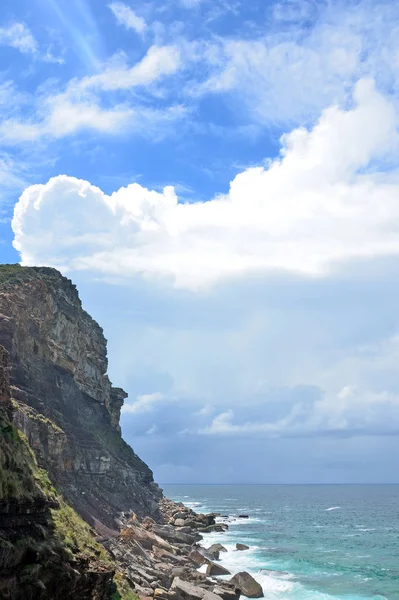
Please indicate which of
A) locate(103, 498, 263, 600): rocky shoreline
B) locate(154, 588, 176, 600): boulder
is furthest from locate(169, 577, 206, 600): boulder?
locate(154, 588, 176, 600): boulder

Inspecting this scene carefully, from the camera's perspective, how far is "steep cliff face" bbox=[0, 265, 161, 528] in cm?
7925

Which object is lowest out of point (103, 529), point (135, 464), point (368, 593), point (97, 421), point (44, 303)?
point (368, 593)

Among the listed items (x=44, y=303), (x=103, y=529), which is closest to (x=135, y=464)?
(x=44, y=303)

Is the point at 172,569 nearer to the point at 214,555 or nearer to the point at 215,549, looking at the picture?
the point at 214,555

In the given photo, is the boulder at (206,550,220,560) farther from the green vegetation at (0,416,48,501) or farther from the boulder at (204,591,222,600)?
the green vegetation at (0,416,48,501)

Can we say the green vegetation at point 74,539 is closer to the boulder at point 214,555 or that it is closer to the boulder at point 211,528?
the boulder at point 214,555

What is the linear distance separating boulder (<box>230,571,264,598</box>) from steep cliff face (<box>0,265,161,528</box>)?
980 inches

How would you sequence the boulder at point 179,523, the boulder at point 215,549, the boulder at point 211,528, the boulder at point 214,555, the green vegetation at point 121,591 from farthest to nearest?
the boulder at point 211,528 → the boulder at point 179,523 → the boulder at point 215,549 → the boulder at point 214,555 → the green vegetation at point 121,591

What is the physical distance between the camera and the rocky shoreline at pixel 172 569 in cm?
4591

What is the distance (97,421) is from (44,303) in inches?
1259

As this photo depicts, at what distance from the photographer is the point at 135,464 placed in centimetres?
13612

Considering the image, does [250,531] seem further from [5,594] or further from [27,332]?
[5,594]

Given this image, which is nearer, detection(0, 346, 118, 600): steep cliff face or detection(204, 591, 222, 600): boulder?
detection(0, 346, 118, 600): steep cliff face

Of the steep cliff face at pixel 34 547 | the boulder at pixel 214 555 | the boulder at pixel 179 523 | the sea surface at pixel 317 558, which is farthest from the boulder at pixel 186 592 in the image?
the boulder at pixel 179 523
